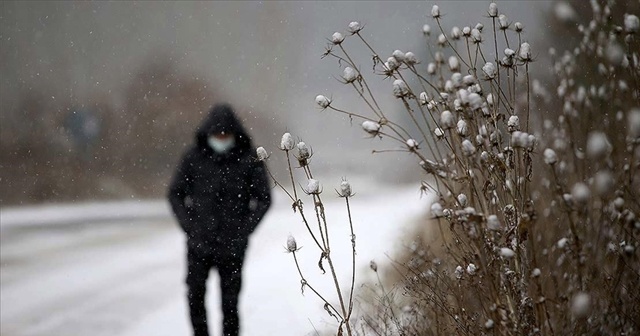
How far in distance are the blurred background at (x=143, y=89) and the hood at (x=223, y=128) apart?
1157 centimetres

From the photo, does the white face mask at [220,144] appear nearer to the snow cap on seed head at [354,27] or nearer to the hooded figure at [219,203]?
the hooded figure at [219,203]

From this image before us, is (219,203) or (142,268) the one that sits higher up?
(142,268)

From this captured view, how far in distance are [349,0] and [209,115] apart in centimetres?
939

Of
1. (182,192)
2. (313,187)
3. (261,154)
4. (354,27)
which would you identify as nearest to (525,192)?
(313,187)

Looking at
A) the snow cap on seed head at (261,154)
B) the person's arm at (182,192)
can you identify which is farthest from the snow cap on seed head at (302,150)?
the person's arm at (182,192)

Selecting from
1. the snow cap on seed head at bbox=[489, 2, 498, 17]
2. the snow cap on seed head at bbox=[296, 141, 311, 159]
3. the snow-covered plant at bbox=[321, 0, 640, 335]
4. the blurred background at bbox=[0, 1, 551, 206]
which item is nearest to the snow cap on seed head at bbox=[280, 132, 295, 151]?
the snow cap on seed head at bbox=[296, 141, 311, 159]

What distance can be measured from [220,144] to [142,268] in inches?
211

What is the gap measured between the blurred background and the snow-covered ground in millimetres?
2234

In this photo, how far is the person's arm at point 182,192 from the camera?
3562mm

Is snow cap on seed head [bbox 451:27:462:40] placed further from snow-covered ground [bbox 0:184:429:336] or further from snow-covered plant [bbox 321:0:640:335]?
snow-covered ground [bbox 0:184:429:336]

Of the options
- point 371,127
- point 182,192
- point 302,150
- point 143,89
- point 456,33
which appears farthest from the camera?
point 143,89

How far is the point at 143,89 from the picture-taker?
18.4 m

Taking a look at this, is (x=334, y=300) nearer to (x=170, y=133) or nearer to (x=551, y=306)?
(x=551, y=306)

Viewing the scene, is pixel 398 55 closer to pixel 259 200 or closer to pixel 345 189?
pixel 345 189
